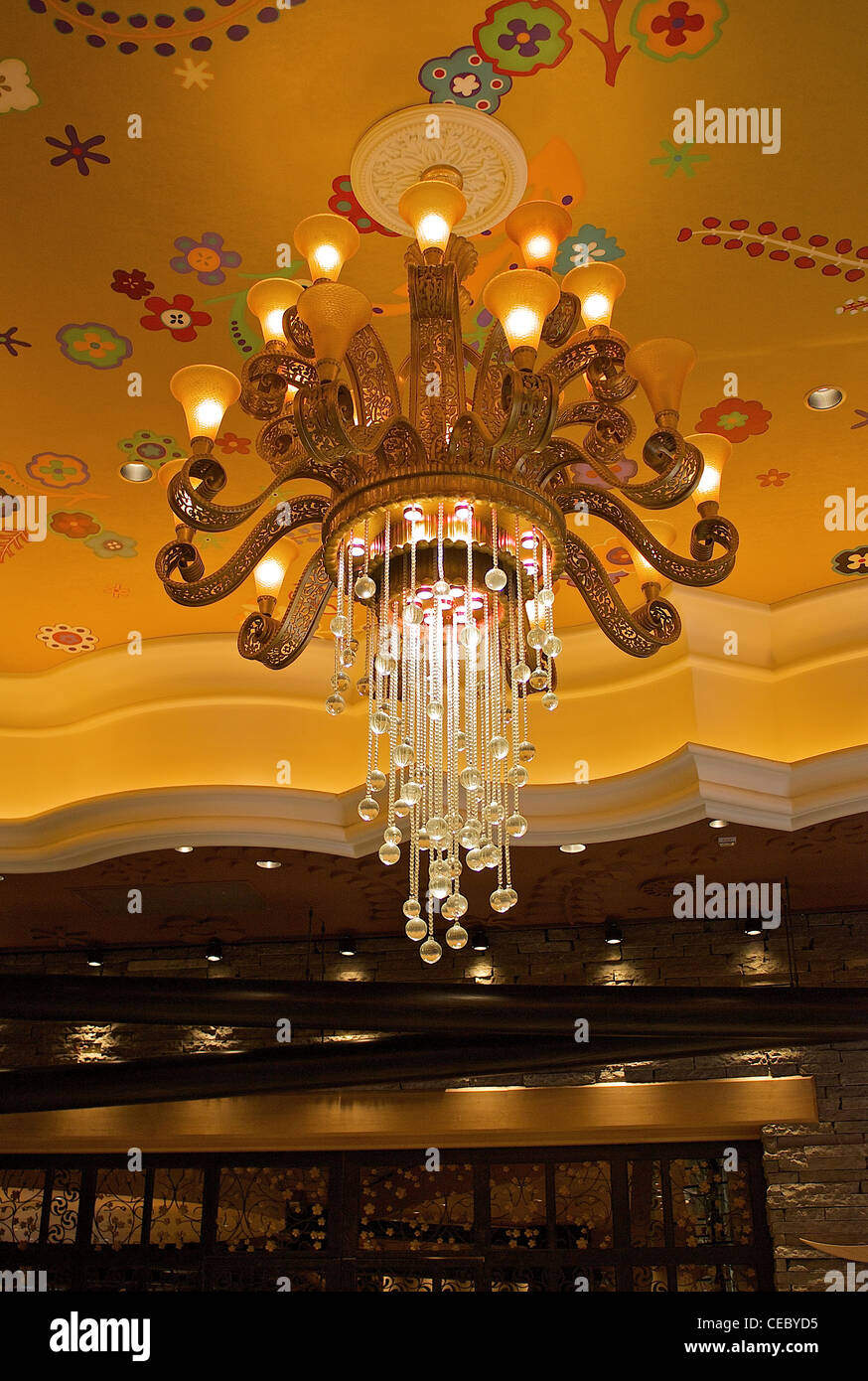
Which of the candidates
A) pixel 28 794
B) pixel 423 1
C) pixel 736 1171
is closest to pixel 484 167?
pixel 423 1

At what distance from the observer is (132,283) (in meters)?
3.56

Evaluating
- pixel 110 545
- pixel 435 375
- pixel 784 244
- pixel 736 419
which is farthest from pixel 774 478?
pixel 110 545

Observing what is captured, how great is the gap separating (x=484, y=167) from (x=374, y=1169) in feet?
18.6

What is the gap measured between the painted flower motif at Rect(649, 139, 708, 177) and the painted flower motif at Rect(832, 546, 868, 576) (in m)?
2.23

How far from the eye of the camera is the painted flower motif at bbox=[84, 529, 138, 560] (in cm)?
488

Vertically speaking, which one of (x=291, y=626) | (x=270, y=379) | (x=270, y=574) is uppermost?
(x=270, y=379)

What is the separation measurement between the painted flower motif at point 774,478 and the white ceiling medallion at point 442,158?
1728 millimetres

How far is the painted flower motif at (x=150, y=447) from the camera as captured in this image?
427 cm

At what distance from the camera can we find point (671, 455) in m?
2.56

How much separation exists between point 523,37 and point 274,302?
33.8 inches

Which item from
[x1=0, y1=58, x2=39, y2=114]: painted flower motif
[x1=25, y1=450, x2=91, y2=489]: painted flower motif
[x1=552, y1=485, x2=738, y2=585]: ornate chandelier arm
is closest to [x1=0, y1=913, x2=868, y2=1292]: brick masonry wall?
[x1=25, y1=450, x2=91, y2=489]: painted flower motif

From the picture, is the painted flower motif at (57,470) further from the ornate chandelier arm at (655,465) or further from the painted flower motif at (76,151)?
the ornate chandelier arm at (655,465)

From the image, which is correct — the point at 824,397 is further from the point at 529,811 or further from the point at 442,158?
the point at 529,811

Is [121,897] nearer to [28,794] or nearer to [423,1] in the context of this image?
[28,794]
